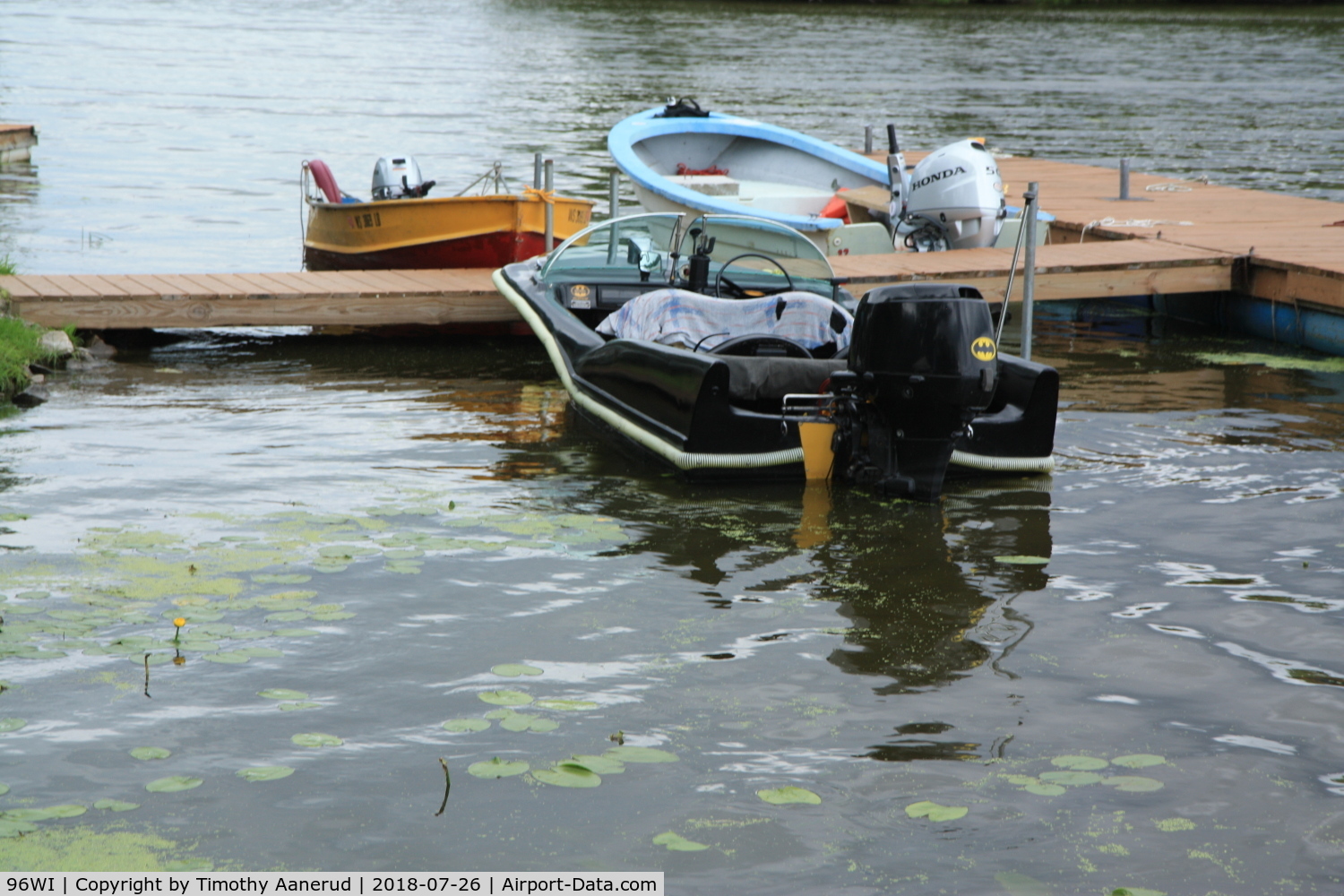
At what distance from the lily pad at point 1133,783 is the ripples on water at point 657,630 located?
0.05ft

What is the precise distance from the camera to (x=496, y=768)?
415cm

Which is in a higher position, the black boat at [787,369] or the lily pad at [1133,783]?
the black boat at [787,369]

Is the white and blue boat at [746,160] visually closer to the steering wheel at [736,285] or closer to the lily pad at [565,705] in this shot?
the steering wheel at [736,285]

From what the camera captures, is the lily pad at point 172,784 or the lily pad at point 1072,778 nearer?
the lily pad at point 172,784

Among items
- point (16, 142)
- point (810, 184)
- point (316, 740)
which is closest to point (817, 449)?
point (316, 740)

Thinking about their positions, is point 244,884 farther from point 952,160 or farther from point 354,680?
point 952,160

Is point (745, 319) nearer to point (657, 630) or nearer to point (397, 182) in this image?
point (657, 630)

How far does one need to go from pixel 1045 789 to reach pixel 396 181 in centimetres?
1068

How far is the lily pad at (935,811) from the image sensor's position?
12.9 feet

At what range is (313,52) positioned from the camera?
1740 inches

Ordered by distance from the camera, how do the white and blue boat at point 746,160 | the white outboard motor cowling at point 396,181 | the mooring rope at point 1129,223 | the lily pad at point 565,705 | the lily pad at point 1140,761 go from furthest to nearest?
the white and blue boat at point 746,160
the white outboard motor cowling at point 396,181
the mooring rope at point 1129,223
the lily pad at point 565,705
the lily pad at point 1140,761

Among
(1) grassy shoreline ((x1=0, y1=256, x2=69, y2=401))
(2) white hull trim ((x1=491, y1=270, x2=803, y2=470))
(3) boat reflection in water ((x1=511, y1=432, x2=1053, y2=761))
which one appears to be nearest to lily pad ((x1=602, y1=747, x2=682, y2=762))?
(3) boat reflection in water ((x1=511, y1=432, x2=1053, y2=761))

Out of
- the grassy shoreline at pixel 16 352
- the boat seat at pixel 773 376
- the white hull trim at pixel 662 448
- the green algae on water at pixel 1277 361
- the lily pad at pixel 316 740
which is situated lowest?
the lily pad at pixel 316 740

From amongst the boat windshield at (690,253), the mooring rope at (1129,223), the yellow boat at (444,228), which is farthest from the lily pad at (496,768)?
the mooring rope at (1129,223)
